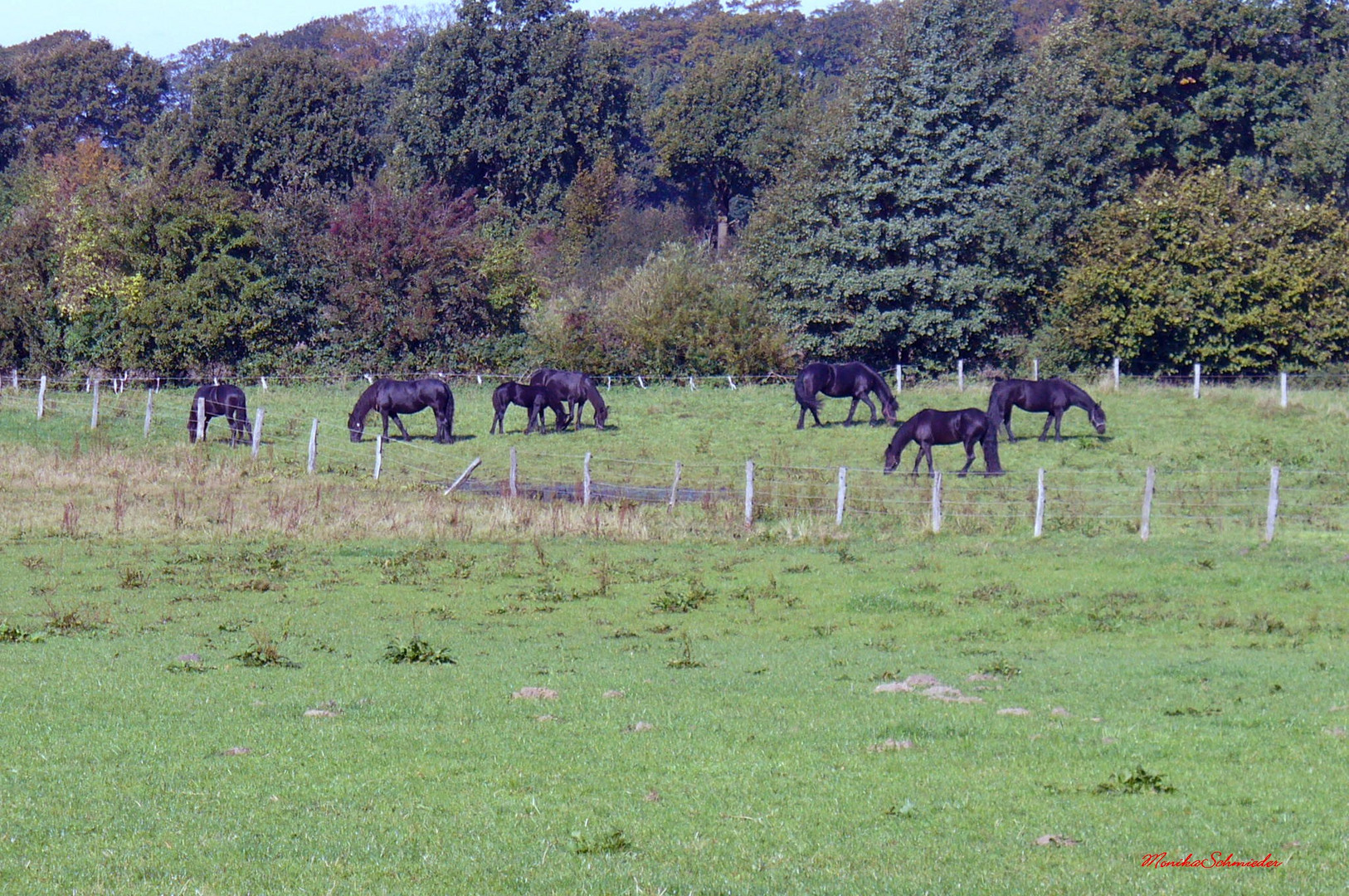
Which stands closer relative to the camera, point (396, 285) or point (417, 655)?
point (417, 655)

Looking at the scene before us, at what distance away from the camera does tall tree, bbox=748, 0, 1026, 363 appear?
51.7 metres

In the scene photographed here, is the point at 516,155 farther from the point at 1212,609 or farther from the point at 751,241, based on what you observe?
the point at 1212,609

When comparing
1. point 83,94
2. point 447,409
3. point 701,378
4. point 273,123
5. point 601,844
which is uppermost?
point 83,94

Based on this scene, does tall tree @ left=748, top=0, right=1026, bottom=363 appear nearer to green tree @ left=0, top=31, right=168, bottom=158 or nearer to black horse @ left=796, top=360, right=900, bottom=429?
black horse @ left=796, top=360, right=900, bottom=429

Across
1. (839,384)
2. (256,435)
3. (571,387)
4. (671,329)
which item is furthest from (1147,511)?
(671,329)

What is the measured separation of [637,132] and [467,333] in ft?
148

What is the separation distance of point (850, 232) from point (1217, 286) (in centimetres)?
1321

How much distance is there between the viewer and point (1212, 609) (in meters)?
18.4

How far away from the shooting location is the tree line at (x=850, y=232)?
51.4m

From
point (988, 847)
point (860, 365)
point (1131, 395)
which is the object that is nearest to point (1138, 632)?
point (988, 847)

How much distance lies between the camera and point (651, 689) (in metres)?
13.1

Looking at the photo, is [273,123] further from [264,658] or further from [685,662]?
[685,662]

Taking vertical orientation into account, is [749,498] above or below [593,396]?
below
